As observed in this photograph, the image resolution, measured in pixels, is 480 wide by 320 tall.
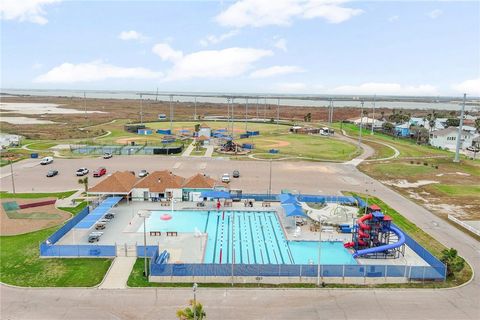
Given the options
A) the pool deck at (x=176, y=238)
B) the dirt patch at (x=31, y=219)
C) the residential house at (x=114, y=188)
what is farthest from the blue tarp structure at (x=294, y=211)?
the dirt patch at (x=31, y=219)

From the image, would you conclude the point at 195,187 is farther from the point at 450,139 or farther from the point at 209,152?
the point at 450,139

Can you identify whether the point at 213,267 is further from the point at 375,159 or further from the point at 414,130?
the point at 414,130

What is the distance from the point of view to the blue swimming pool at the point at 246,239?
3338 centimetres

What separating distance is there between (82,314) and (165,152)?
59793mm

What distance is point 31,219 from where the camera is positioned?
41.3 meters

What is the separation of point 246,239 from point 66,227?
18497mm

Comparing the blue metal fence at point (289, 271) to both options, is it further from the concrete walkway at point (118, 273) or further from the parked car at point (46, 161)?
the parked car at point (46, 161)

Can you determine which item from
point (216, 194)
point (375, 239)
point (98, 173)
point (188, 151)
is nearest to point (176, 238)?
point (216, 194)

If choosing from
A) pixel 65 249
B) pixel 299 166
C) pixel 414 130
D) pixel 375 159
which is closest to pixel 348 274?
pixel 65 249

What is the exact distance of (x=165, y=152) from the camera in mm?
82312

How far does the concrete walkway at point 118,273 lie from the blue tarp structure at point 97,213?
7294 millimetres

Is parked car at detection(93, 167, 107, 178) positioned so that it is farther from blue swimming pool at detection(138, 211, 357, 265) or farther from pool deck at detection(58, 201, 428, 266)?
blue swimming pool at detection(138, 211, 357, 265)

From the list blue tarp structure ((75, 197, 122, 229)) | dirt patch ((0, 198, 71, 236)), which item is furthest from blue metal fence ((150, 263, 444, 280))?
dirt patch ((0, 198, 71, 236))

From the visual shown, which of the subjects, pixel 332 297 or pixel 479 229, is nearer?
pixel 332 297
